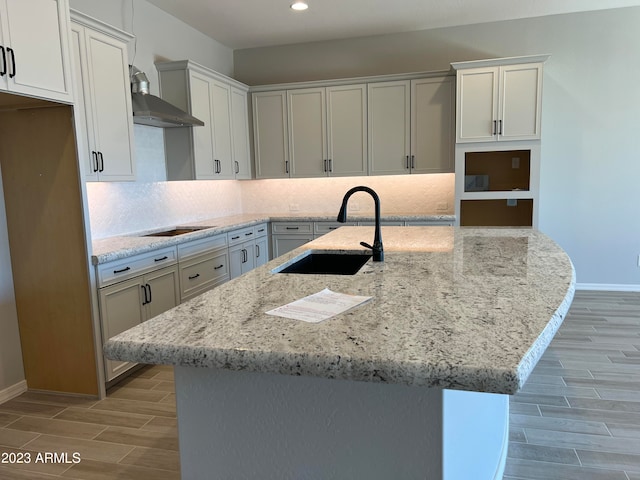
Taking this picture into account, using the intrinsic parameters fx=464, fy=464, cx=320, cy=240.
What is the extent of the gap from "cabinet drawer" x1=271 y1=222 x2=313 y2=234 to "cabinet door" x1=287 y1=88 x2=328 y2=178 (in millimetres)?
583

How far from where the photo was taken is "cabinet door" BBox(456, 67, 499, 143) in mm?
4469

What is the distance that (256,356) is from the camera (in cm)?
108

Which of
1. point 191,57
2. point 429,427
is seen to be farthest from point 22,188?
point 429,427

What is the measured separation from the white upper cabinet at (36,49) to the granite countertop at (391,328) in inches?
63.8

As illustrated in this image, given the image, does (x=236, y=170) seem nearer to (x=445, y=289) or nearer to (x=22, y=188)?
(x=22, y=188)

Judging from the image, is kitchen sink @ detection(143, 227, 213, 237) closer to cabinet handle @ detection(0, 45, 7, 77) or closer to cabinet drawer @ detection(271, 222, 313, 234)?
cabinet drawer @ detection(271, 222, 313, 234)

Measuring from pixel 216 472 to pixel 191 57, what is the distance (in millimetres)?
4371

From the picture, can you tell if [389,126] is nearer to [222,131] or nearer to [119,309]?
[222,131]

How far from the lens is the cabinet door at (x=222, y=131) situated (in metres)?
4.65

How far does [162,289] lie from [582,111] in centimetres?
448

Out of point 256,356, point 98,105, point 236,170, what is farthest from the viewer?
point 236,170

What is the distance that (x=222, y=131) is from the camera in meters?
4.79

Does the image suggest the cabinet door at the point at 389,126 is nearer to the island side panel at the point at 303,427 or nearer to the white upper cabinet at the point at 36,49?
the white upper cabinet at the point at 36,49

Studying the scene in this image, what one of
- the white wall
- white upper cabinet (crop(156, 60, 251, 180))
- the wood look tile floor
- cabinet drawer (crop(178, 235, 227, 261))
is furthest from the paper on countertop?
the white wall
